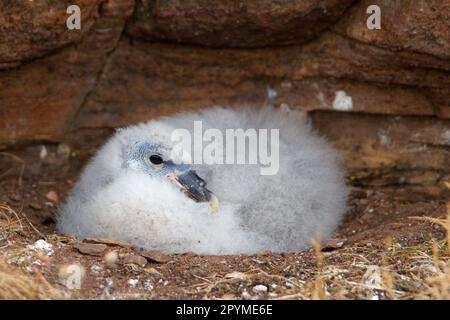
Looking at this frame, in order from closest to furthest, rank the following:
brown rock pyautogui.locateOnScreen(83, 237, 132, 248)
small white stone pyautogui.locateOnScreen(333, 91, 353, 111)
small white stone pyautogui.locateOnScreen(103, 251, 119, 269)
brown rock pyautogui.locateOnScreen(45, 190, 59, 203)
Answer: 1. small white stone pyautogui.locateOnScreen(103, 251, 119, 269)
2. brown rock pyautogui.locateOnScreen(83, 237, 132, 248)
3. small white stone pyautogui.locateOnScreen(333, 91, 353, 111)
4. brown rock pyautogui.locateOnScreen(45, 190, 59, 203)

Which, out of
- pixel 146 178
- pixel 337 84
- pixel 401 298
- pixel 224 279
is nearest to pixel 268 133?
pixel 337 84

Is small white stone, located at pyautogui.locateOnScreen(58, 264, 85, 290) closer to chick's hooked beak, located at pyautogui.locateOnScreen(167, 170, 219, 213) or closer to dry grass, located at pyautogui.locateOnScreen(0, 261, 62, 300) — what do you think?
dry grass, located at pyautogui.locateOnScreen(0, 261, 62, 300)

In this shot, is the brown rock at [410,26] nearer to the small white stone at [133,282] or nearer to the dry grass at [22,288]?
the small white stone at [133,282]

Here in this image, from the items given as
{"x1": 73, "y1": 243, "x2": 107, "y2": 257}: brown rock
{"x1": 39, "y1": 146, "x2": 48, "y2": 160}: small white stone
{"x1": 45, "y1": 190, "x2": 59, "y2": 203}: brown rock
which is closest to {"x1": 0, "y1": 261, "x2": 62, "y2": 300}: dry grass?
{"x1": 73, "y1": 243, "x2": 107, "y2": 257}: brown rock

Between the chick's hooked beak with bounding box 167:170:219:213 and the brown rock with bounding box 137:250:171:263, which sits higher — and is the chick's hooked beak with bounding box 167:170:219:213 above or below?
above

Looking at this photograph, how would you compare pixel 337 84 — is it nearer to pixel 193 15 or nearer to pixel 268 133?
pixel 268 133

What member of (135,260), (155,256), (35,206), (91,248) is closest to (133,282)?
(135,260)

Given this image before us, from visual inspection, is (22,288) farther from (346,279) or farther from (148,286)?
(346,279)
